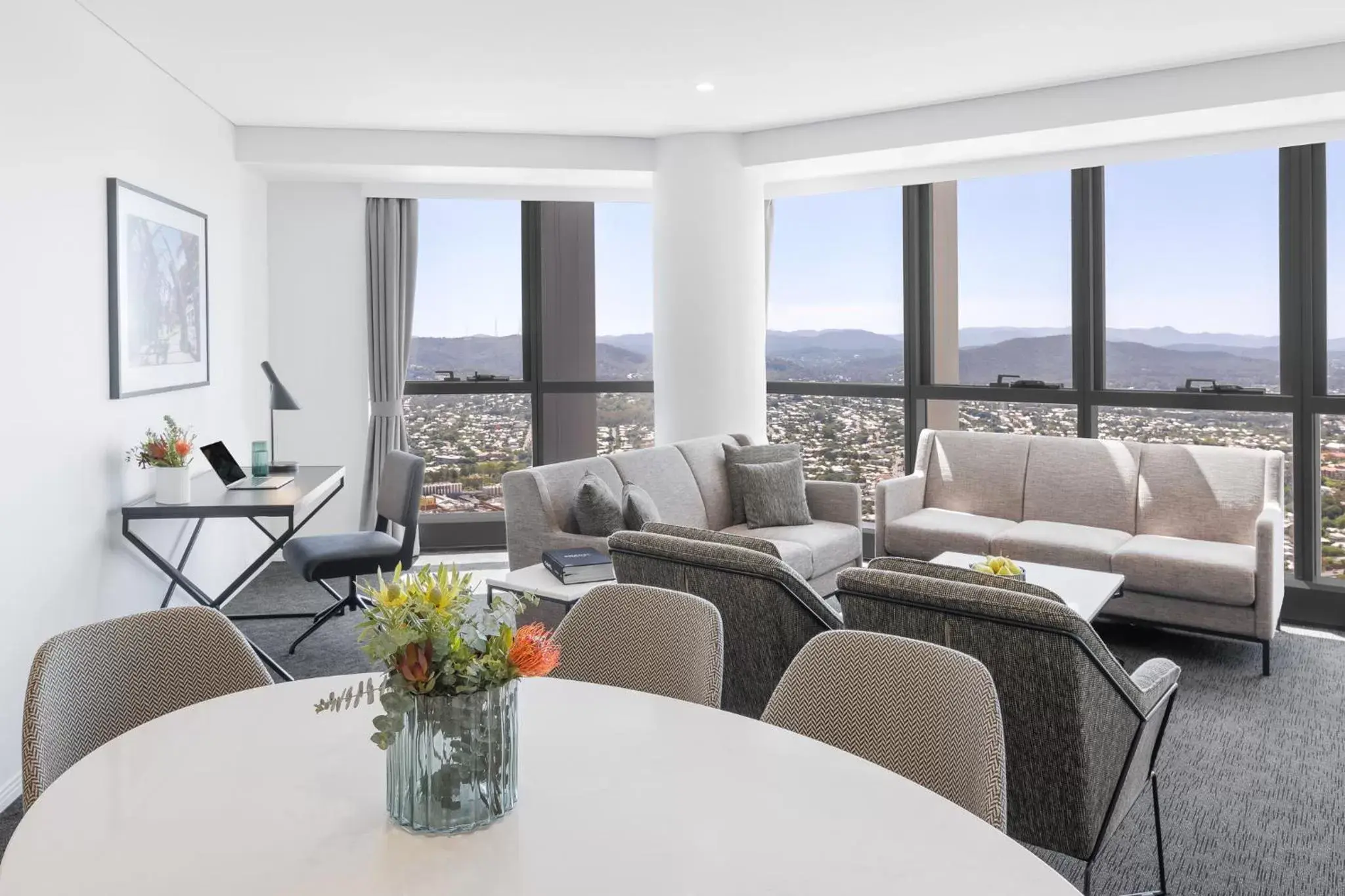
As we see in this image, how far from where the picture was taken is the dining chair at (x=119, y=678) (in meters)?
1.91

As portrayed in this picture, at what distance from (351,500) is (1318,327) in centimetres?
572

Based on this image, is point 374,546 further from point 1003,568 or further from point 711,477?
point 1003,568

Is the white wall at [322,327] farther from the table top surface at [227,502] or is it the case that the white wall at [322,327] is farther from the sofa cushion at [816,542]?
the sofa cushion at [816,542]

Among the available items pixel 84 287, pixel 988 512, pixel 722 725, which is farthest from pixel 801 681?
pixel 988 512

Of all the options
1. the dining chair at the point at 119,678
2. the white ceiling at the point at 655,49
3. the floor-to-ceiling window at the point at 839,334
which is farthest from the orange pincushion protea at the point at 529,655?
the floor-to-ceiling window at the point at 839,334

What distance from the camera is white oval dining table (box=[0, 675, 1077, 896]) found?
125cm

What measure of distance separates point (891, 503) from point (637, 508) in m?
1.79

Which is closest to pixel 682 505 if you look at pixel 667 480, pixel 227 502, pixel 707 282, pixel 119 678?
pixel 667 480

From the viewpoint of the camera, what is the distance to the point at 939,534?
5426 mm

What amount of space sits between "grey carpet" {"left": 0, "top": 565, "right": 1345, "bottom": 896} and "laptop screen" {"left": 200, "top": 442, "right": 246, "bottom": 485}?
2.70 ft

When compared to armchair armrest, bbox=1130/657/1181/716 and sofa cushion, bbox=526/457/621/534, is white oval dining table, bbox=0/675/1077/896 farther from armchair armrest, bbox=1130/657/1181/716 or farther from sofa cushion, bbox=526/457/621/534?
sofa cushion, bbox=526/457/621/534

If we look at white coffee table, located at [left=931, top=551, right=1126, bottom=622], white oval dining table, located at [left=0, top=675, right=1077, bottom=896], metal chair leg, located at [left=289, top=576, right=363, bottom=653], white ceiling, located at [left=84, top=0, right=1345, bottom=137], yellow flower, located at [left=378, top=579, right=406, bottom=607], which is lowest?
metal chair leg, located at [left=289, top=576, right=363, bottom=653]

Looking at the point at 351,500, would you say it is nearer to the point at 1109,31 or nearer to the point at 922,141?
the point at 922,141

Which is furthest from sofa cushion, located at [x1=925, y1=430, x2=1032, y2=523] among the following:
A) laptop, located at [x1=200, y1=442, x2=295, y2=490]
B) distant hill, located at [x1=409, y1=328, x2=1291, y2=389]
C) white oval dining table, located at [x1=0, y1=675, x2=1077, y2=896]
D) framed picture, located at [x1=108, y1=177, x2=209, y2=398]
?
white oval dining table, located at [x1=0, y1=675, x2=1077, y2=896]
